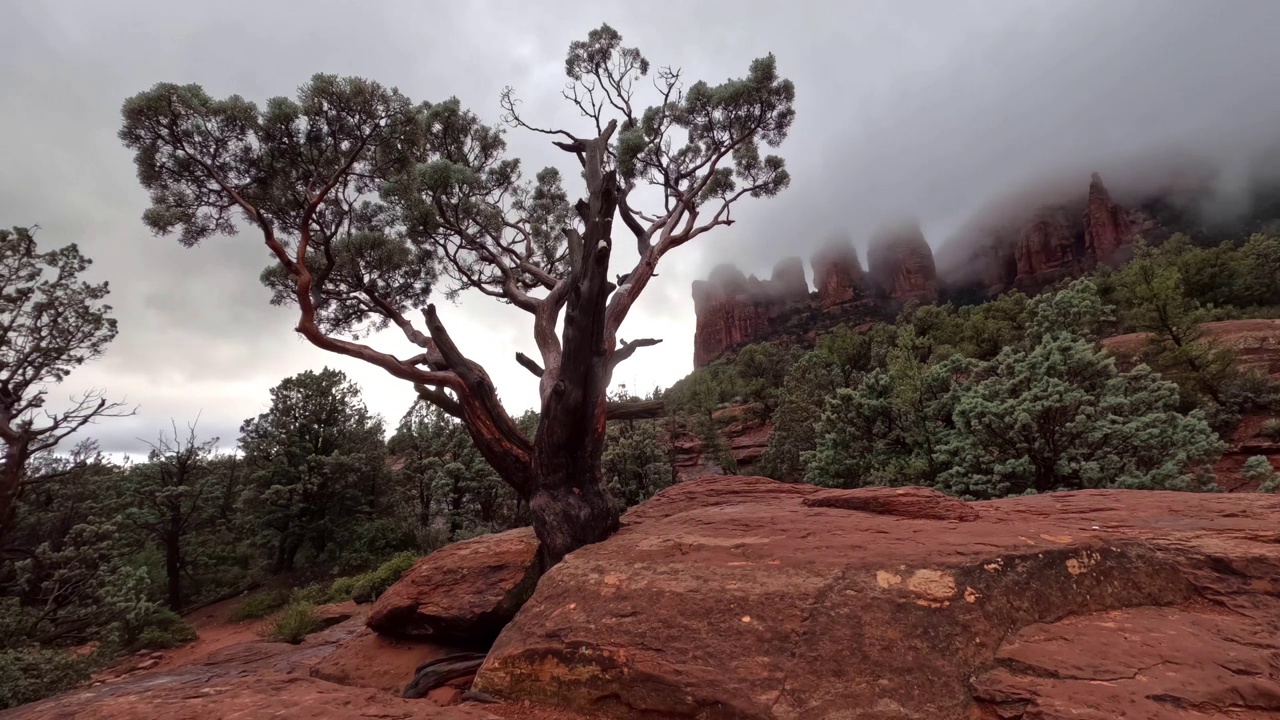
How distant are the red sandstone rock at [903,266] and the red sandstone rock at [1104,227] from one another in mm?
24923

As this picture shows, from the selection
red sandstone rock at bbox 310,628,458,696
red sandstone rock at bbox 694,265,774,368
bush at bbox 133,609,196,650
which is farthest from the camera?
red sandstone rock at bbox 694,265,774,368

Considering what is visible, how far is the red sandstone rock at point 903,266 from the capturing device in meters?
103

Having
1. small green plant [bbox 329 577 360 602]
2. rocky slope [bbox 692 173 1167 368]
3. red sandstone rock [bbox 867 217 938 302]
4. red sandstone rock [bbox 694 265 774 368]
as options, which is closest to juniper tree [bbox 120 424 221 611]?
small green plant [bbox 329 577 360 602]

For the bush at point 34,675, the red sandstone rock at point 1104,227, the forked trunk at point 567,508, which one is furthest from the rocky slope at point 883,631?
the red sandstone rock at point 1104,227

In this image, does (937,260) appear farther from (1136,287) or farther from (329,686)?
(329,686)

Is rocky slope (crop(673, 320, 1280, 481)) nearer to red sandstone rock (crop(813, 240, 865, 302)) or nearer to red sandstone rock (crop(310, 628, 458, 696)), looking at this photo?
red sandstone rock (crop(310, 628, 458, 696))

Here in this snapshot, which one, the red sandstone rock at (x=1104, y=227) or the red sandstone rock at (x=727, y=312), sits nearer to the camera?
the red sandstone rock at (x=1104, y=227)

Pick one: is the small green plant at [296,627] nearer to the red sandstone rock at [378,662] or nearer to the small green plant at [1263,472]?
the red sandstone rock at [378,662]

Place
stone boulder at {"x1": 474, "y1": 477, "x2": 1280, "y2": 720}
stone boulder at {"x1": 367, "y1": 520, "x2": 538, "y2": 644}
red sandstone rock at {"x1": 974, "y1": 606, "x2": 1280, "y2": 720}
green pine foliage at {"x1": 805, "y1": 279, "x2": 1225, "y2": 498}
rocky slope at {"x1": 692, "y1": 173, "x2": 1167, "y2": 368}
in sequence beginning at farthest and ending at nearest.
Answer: rocky slope at {"x1": 692, "y1": 173, "x2": 1167, "y2": 368}
green pine foliage at {"x1": 805, "y1": 279, "x2": 1225, "y2": 498}
stone boulder at {"x1": 367, "y1": 520, "x2": 538, "y2": 644}
stone boulder at {"x1": 474, "y1": 477, "x2": 1280, "y2": 720}
red sandstone rock at {"x1": 974, "y1": 606, "x2": 1280, "y2": 720}

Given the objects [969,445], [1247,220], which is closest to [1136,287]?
[969,445]

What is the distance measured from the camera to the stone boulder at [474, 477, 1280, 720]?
2791 millimetres

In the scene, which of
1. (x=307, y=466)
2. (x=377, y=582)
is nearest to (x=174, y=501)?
(x=307, y=466)

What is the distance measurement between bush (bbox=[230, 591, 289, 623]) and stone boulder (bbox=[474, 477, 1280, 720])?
17291 millimetres

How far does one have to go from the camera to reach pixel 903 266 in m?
105
